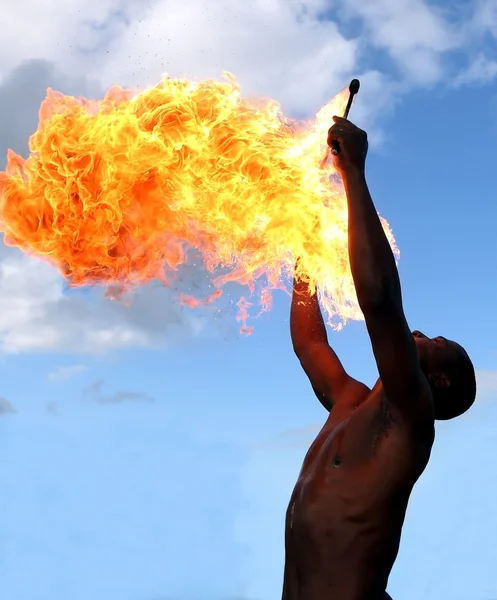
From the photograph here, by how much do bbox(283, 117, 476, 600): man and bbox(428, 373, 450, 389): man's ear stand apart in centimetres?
4

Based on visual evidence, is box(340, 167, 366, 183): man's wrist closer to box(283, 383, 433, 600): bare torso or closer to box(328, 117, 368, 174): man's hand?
box(328, 117, 368, 174): man's hand

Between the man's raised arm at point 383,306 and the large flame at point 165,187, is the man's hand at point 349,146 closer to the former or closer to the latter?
the man's raised arm at point 383,306

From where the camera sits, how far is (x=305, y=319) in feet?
19.1

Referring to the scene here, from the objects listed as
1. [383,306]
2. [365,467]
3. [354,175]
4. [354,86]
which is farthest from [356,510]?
[354,86]

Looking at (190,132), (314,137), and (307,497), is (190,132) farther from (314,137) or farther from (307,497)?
(307,497)

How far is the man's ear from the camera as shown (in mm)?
4922

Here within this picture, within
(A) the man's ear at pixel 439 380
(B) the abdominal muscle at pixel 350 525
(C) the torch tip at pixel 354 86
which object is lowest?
(B) the abdominal muscle at pixel 350 525

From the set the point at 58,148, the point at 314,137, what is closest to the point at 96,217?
the point at 58,148

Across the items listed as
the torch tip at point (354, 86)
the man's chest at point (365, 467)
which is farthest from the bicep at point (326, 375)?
the torch tip at point (354, 86)

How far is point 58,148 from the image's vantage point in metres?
6.25

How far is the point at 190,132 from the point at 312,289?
1576 millimetres

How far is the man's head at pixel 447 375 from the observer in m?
4.93

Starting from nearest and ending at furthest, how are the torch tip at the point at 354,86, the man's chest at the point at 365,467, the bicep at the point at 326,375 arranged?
the man's chest at the point at 365,467, the torch tip at the point at 354,86, the bicep at the point at 326,375

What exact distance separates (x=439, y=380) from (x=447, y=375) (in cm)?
6
